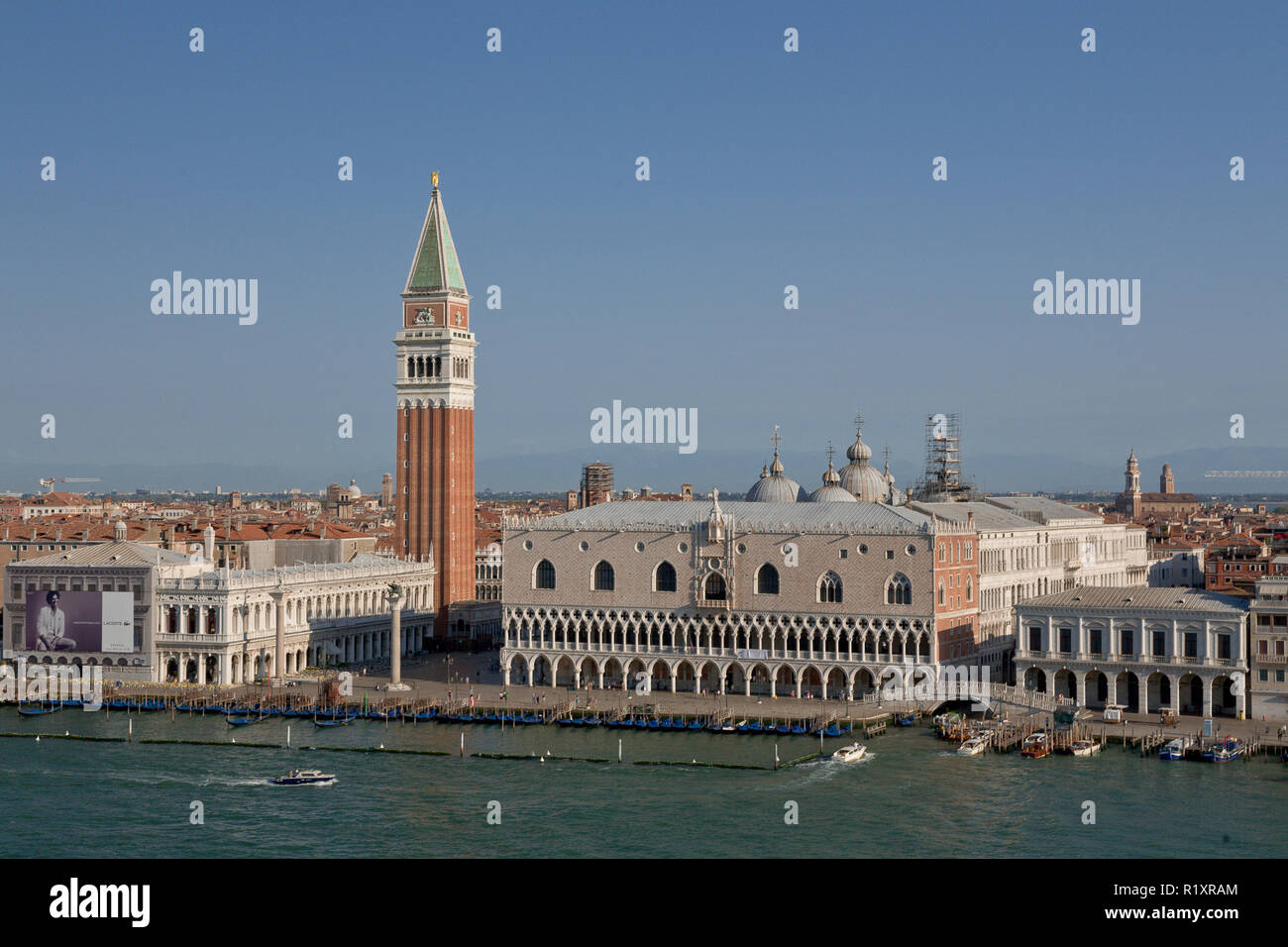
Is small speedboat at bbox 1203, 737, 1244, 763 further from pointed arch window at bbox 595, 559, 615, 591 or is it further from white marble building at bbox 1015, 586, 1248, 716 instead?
pointed arch window at bbox 595, 559, 615, 591

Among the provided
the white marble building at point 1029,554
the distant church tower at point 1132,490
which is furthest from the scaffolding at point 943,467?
the distant church tower at point 1132,490

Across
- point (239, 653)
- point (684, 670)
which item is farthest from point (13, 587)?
point (684, 670)

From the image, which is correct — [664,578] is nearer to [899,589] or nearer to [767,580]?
[767,580]

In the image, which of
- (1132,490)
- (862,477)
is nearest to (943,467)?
(862,477)

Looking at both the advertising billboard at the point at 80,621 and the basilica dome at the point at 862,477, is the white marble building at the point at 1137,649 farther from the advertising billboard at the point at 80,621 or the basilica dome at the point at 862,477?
the advertising billboard at the point at 80,621
